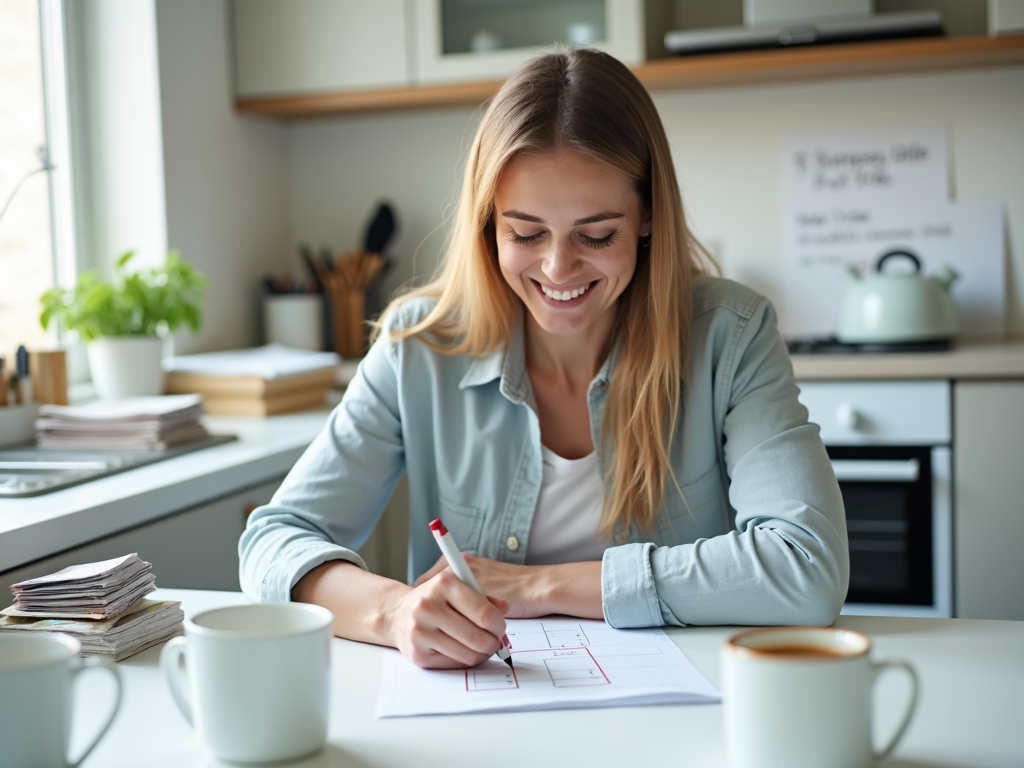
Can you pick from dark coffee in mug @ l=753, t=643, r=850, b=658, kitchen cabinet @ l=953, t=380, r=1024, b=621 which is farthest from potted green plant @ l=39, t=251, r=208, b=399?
dark coffee in mug @ l=753, t=643, r=850, b=658

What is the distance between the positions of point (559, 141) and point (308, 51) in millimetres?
1728

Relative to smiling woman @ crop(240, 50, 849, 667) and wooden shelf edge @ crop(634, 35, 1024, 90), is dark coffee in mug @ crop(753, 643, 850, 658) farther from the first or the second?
wooden shelf edge @ crop(634, 35, 1024, 90)

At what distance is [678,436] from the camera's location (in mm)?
1355

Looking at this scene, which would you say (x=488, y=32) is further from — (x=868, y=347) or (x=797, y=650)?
(x=797, y=650)

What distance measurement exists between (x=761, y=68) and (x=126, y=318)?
1.55 meters

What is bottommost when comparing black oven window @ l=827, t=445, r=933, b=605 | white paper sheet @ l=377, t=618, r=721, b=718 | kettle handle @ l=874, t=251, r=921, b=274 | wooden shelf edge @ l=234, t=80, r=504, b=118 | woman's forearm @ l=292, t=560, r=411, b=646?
black oven window @ l=827, t=445, r=933, b=605

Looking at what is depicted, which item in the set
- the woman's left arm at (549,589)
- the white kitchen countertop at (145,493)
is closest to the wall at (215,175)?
the white kitchen countertop at (145,493)

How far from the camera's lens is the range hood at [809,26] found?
2447mm

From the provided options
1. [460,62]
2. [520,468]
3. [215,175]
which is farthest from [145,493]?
[460,62]

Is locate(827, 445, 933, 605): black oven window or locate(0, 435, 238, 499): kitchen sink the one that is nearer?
locate(0, 435, 238, 499): kitchen sink

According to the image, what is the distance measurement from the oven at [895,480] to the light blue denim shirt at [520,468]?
102 centimetres

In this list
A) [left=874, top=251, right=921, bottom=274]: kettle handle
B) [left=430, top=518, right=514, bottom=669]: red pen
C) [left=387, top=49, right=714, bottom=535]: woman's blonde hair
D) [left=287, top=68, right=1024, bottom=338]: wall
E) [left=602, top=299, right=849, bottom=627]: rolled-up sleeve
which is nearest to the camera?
[left=430, top=518, right=514, bottom=669]: red pen

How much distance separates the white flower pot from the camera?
222 cm

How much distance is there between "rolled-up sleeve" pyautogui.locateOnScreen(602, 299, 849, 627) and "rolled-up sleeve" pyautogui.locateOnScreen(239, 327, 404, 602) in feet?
1.01
